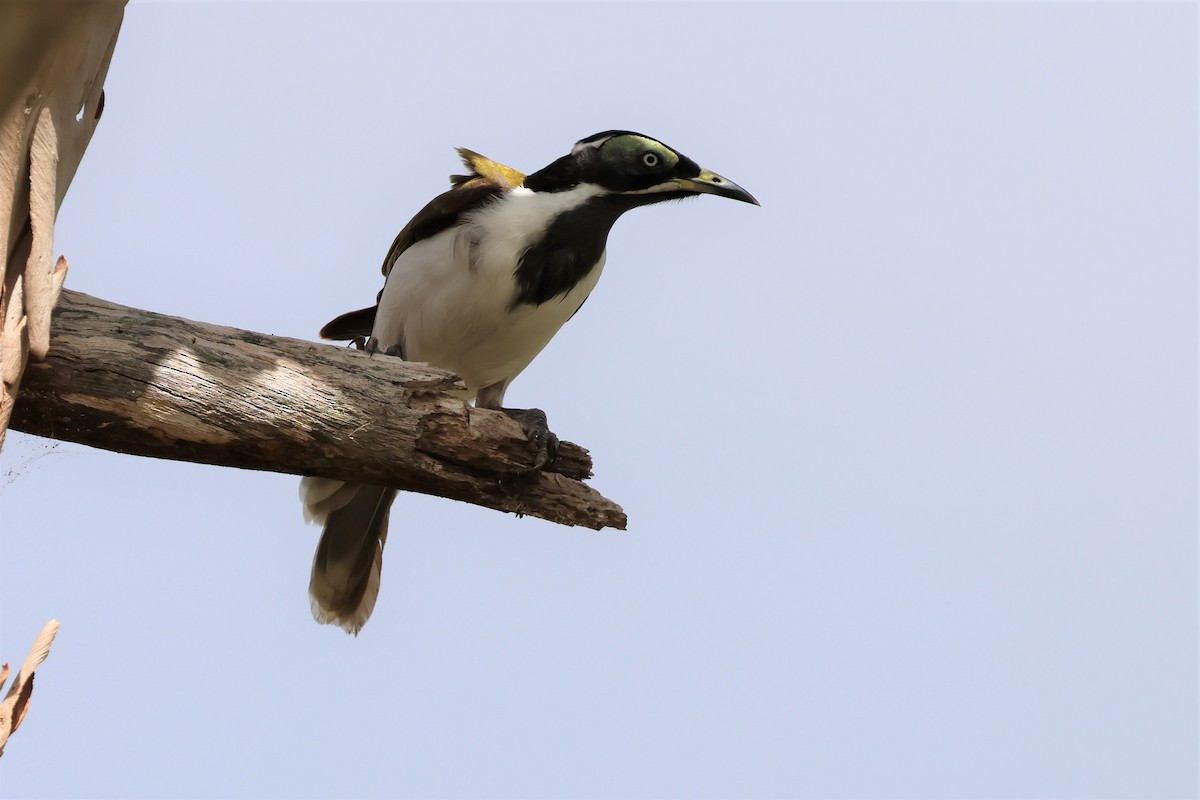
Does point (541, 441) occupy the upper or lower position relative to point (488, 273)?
lower

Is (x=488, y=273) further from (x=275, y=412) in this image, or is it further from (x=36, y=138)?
(x=36, y=138)

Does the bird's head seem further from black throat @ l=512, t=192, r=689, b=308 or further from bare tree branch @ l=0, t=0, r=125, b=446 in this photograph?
bare tree branch @ l=0, t=0, r=125, b=446

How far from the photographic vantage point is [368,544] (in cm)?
507

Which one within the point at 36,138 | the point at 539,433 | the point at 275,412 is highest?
the point at 36,138

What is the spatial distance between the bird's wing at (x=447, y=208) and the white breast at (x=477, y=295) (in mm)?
67

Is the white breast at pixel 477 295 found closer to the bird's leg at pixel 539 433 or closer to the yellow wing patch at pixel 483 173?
the yellow wing patch at pixel 483 173

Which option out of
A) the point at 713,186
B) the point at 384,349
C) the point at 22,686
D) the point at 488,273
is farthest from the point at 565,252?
the point at 22,686

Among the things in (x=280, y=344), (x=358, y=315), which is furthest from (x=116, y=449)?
(x=358, y=315)

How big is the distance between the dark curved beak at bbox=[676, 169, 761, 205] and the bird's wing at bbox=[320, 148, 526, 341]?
2.25 ft

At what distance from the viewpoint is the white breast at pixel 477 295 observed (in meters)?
4.67

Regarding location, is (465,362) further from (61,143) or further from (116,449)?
(61,143)

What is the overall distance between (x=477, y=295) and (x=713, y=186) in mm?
1042

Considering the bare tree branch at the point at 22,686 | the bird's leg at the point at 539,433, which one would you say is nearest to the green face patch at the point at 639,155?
the bird's leg at the point at 539,433

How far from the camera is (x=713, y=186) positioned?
16.1 feet
